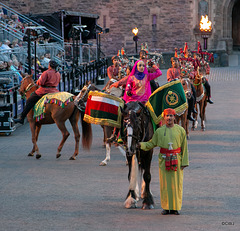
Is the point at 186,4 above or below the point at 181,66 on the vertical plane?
above

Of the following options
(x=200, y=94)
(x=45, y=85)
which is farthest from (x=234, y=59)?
(x=45, y=85)

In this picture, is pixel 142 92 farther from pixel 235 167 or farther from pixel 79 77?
pixel 79 77

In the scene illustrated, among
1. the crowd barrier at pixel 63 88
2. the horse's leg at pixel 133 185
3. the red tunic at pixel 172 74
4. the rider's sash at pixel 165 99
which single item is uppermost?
the red tunic at pixel 172 74

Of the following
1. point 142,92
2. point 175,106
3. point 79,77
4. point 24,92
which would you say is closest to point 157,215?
point 175,106

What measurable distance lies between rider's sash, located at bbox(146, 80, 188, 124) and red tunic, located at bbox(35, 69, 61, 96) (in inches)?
181

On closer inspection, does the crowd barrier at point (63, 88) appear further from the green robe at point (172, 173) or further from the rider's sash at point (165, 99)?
the green robe at point (172, 173)

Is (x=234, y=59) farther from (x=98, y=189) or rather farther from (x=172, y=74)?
(x=98, y=189)

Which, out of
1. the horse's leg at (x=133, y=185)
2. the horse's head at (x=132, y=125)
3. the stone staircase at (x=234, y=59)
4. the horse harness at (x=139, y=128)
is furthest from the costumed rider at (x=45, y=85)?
the stone staircase at (x=234, y=59)

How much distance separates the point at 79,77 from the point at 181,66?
12.5m

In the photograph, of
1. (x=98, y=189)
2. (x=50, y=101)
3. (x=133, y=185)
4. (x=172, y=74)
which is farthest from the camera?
(x=172, y=74)

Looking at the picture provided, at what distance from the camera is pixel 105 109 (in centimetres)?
1095

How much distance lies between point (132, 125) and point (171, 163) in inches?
31.3

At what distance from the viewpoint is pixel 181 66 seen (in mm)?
18750

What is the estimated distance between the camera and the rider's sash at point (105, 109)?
424 inches
